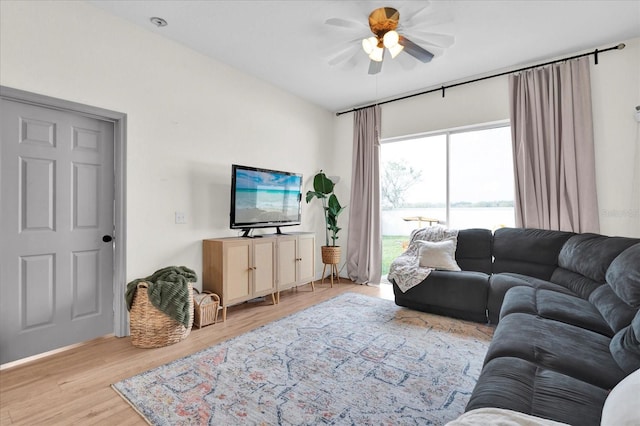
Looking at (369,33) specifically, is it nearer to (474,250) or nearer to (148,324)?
(474,250)

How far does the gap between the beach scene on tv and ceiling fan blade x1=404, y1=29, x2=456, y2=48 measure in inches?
81.6

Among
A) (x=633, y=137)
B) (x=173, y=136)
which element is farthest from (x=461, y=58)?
(x=173, y=136)

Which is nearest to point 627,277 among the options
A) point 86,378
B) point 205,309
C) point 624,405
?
point 624,405

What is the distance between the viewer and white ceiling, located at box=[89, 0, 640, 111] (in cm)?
242

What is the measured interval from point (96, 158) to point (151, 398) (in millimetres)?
1982

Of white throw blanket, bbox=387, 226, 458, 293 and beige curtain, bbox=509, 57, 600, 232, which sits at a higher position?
beige curtain, bbox=509, 57, 600, 232

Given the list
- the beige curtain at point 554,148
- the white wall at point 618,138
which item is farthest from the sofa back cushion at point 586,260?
the white wall at point 618,138

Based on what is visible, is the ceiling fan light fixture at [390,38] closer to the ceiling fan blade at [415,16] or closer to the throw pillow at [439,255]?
the ceiling fan blade at [415,16]

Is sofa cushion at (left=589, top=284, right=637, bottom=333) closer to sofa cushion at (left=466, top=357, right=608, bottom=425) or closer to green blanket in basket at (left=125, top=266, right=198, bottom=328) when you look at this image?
sofa cushion at (left=466, top=357, right=608, bottom=425)

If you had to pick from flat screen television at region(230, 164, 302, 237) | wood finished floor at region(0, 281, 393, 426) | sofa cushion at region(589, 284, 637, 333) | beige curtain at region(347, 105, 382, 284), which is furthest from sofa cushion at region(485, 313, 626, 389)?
beige curtain at region(347, 105, 382, 284)

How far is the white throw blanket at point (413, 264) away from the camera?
3.17 metres

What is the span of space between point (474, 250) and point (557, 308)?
4.86ft

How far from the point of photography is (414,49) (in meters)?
2.57

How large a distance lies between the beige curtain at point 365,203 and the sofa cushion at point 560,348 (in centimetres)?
275
